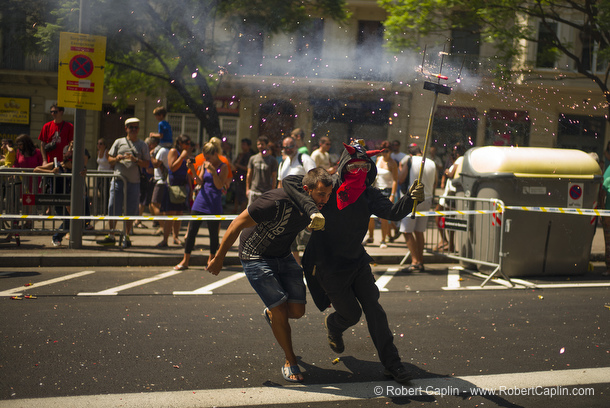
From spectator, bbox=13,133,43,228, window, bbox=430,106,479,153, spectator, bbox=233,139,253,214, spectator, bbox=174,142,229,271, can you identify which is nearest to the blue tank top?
spectator, bbox=174,142,229,271

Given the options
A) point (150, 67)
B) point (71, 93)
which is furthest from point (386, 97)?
point (150, 67)

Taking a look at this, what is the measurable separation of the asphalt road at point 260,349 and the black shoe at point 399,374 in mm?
54

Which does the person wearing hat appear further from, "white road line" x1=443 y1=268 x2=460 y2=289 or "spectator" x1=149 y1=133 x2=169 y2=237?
"white road line" x1=443 y1=268 x2=460 y2=289

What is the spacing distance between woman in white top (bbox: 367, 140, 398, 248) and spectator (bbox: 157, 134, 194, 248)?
2.96m

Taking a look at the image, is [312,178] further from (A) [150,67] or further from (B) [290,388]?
(A) [150,67]

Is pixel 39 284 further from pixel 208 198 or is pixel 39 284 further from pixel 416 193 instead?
pixel 416 193

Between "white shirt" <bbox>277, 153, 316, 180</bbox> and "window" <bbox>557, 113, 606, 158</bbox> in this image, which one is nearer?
"window" <bbox>557, 113, 606, 158</bbox>

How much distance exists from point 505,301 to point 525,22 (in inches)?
338

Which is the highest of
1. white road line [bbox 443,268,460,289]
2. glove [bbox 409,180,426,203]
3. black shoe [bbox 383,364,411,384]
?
glove [bbox 409,180,426,203]

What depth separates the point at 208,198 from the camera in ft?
26.2

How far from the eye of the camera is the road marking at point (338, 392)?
11.9ft

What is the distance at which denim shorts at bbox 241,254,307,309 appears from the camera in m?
4.08

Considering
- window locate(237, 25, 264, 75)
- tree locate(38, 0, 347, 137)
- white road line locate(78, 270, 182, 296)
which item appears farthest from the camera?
tree locate(38, 0, 347, 137)

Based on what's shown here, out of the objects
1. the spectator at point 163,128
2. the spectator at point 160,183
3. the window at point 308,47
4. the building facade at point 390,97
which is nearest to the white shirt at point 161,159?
the spectator at point 160,183
